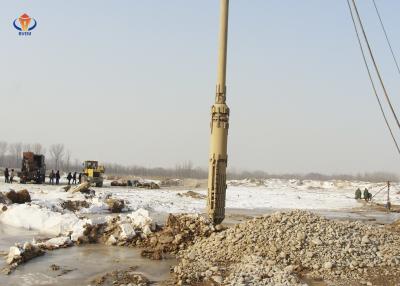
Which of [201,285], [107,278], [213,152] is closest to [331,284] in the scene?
[201,285]

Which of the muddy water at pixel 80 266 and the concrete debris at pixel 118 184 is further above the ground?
the concrete debris at pixel 118 184

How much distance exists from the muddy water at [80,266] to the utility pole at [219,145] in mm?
2410

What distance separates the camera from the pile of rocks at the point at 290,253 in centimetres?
807

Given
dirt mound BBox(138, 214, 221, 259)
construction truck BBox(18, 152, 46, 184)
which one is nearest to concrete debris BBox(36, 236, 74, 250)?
dirt mound BBox(138, 214, 221, 259)

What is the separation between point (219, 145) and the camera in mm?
11891

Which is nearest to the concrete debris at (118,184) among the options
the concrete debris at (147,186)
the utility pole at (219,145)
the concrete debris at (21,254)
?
the concrete debris at (147,186)

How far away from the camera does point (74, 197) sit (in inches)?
894

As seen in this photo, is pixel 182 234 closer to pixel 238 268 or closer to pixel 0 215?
pixel 238 268

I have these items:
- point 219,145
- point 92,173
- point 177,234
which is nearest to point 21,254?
point 177,234

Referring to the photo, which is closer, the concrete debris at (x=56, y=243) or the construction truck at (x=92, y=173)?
the concrete debris at (x=56, y=243)

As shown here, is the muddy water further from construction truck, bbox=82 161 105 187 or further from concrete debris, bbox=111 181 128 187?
concrete debris, bbox=111 181 128 187

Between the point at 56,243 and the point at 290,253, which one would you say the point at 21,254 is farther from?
the point at 290,253

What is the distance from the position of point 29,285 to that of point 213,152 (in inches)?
226

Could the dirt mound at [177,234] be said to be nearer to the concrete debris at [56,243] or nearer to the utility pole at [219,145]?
the utility pole at [219,145]
